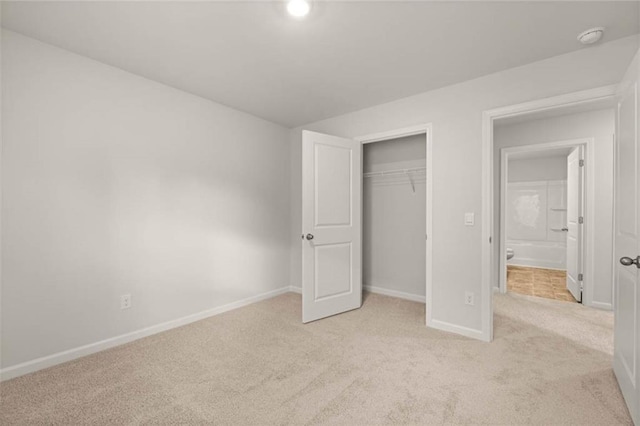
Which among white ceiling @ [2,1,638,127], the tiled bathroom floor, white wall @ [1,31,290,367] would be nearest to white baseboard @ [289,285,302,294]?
white wall @ [1,31,290,367]

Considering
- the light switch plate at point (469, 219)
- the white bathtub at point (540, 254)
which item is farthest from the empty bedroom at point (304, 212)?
the white bathtub at point (540, 254)

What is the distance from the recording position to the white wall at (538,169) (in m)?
6.05

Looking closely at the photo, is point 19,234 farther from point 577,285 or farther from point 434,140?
point 577,285

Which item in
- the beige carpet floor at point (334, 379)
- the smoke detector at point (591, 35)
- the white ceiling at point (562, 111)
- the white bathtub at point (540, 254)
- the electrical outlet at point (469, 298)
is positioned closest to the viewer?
the beige carpet floor at point (334, 379)

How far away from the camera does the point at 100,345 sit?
243 cm

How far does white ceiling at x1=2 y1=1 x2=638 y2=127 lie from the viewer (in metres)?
1.83

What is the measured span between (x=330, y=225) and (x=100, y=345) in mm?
2324

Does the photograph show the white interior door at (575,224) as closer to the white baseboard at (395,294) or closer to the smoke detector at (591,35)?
the white baseboard at (395,294)

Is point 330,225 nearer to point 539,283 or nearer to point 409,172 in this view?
point 409,172

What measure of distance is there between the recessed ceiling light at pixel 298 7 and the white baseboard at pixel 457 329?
2.86 meters

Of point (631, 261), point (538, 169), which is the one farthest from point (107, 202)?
point (538, 169)

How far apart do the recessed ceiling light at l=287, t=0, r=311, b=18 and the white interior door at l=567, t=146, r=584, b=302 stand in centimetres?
392

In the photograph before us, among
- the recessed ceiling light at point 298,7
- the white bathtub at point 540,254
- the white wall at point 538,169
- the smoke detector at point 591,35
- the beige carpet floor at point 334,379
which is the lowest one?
the beige carpet floor at point 334,379

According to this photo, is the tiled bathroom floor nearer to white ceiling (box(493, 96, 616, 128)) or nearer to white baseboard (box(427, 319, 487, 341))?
white baseboard (box(427, 319, 487, 341))
